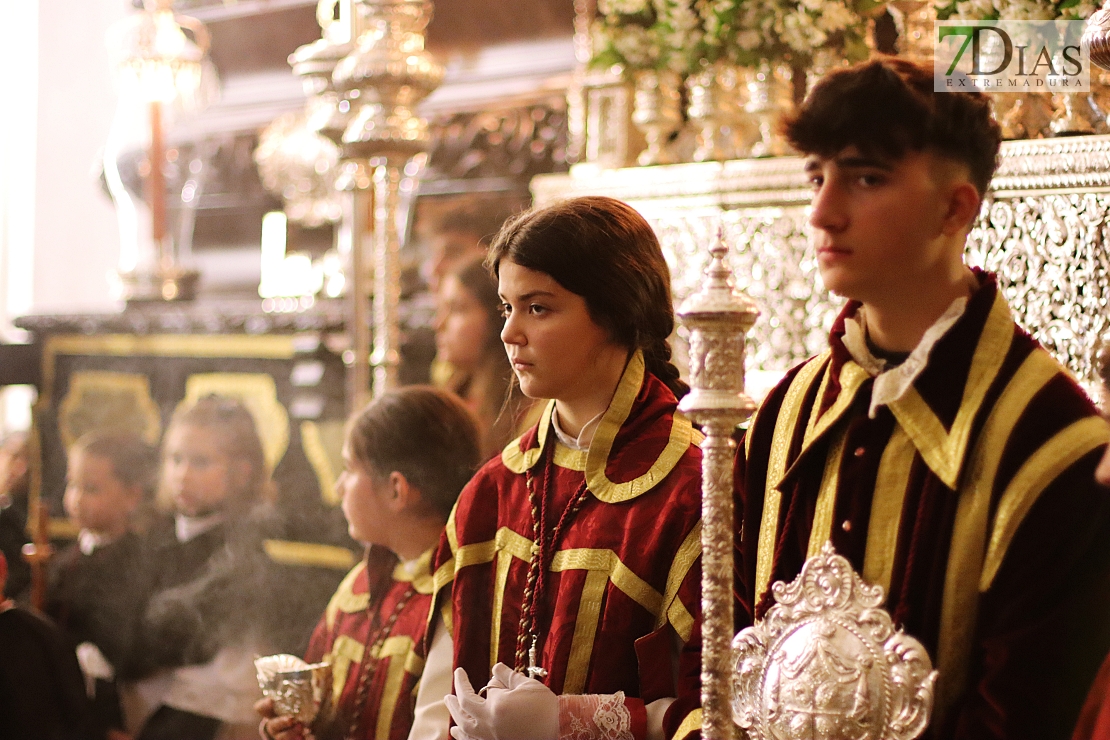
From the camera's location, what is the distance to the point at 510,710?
72.4 inches

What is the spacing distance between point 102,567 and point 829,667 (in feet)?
9.29

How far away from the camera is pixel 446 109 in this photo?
4.81m

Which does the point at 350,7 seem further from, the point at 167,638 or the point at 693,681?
the point at 693,681

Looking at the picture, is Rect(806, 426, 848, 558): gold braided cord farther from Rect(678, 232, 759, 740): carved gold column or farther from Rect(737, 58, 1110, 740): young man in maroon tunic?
Rect(678, 232, 759, 740): carved gold column

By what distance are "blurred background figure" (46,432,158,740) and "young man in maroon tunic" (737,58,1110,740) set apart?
2637 mm

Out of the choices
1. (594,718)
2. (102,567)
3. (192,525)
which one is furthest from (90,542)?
(594,718)

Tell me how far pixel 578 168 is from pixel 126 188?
9.92 ft

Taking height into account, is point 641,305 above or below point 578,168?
below

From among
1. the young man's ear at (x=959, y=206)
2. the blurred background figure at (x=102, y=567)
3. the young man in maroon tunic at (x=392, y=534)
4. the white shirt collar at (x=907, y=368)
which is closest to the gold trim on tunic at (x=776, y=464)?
the white shirt collar at (x=907, y=368)

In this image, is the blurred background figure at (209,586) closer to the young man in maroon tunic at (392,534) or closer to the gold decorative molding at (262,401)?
the gold decorative molding at (262,401)

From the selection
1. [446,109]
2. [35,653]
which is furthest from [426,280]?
[35,653]

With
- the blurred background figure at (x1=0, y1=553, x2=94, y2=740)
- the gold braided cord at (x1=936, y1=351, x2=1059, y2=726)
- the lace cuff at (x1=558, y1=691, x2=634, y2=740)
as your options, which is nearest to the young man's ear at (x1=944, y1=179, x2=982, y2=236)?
the gold braided cord at (x1=936, y1=351, x2=1059, y2=726)

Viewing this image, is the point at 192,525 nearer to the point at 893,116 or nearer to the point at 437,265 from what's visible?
the point at 437,265

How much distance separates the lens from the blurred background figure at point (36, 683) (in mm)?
3205
